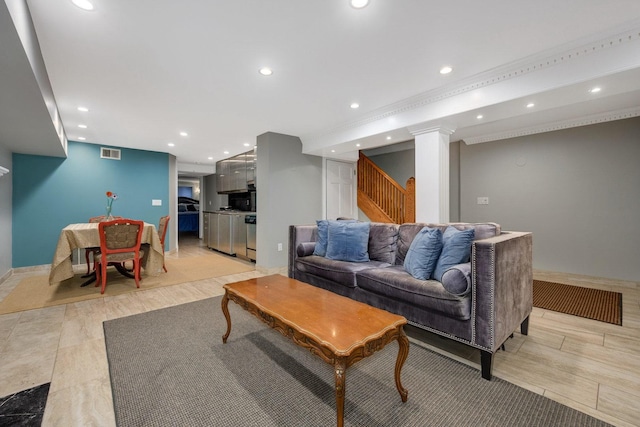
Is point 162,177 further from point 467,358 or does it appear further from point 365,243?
point 467,358

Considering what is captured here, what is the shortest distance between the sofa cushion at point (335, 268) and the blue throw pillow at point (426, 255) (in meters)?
0.47

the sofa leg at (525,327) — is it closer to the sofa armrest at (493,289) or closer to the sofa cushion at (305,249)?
the sofa armrest at (493,289)

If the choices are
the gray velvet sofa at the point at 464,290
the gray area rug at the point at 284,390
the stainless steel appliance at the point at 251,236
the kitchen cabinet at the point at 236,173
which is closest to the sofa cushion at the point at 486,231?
the gray velvet sofa at the point at 464,290

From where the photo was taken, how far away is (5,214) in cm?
424

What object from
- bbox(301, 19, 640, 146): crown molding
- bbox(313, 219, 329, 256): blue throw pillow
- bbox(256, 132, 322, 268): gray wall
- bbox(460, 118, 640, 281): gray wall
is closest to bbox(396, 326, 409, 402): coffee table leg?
bbox(313, 219, 329, 256): blue throw pillow

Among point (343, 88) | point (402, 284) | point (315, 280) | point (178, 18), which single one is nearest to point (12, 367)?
point (315, 280)

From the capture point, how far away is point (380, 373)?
5.73ft

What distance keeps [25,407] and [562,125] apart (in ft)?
20.4

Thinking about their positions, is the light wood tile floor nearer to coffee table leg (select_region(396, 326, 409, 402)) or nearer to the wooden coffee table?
coffee table leg (select_region(396, 326, 409, 402))

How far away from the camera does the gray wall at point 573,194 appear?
3.57 m

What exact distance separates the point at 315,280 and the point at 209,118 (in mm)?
2753

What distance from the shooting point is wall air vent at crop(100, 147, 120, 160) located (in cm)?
541

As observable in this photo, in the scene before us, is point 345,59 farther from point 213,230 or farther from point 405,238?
point 213,230

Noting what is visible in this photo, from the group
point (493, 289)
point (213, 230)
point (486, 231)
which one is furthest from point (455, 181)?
point (213, 230)
